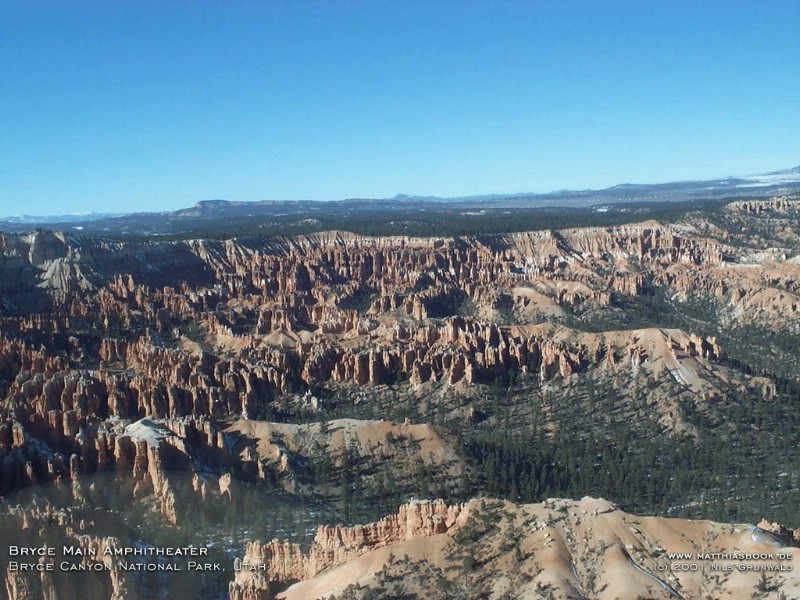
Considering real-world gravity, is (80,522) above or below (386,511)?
above

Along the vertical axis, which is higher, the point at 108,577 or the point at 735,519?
the point at 108,577

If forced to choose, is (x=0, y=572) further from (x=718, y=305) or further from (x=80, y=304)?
(x=718, y=305)

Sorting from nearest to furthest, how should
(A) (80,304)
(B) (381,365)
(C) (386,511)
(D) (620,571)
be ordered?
(D) (620,571) < (C) (386,511) < (B) (381,365) < (A) (80,304)

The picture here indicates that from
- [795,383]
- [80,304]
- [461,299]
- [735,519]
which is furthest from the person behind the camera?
[461,299]

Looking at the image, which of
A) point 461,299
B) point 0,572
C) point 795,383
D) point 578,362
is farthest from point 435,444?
point 461,299

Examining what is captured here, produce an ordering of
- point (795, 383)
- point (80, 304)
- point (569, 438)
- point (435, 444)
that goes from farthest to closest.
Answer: point (80, 304) → point (795, 383) → point (569, 438) → point (435, 444)

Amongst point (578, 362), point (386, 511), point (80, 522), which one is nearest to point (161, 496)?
point (80, 522)

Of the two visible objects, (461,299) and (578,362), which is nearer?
(578,362)

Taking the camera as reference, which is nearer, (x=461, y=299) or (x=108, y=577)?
(x=108, y=577)

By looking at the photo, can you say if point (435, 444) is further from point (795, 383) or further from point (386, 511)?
point (795, 383)

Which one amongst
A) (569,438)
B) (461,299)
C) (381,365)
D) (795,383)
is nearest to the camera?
(569,438)
